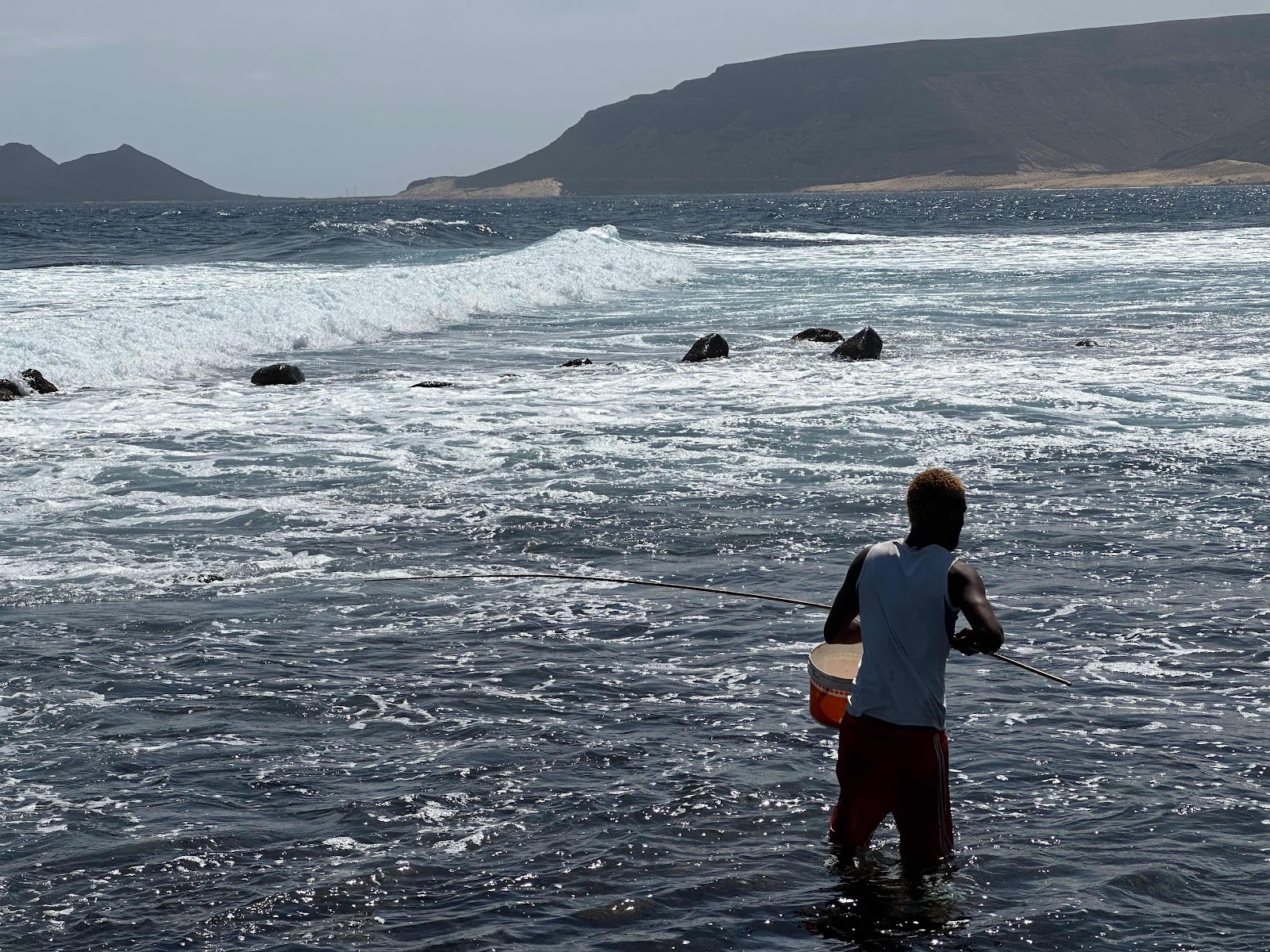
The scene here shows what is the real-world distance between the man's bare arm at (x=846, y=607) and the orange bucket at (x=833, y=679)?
0.55ft

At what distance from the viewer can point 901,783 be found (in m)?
4.27

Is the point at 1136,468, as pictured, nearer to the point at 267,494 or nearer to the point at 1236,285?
the point at 267,494

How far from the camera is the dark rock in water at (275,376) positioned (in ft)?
54.6

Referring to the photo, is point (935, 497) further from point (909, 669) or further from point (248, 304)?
point (248, 304)

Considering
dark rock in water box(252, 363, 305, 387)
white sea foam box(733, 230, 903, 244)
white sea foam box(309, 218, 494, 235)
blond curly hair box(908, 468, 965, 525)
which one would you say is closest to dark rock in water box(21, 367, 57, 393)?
dark rock in water box(252, 363, 305, 387)

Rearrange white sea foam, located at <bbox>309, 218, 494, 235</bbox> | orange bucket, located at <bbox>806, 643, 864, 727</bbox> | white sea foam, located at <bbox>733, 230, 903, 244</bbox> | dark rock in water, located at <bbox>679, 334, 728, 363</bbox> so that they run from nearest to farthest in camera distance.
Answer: orange bucket, located at <bbox>806, 643, 864, 727</bbox> → dark rock in water, located at <bbox>679, 334, 728, 363</bbox> → white sea foam, located at <bbox>309, 218, 494, 235</bbox> → white sea foam, located at <bbox>733, 230, 903, 244</bbox>

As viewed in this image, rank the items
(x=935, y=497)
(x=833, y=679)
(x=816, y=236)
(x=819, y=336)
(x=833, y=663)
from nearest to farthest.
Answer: (x=935, y=497), (x=833, y=679), (x=833, y=663), (x=819, y=336), (x=816, y=236)

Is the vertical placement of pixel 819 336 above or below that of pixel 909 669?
above

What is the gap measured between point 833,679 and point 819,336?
16264 millimetres

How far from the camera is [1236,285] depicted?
2975 cm

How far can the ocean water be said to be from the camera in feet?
14.4

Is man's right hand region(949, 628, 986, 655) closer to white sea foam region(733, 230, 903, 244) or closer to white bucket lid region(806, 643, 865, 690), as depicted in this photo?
white bucket lid region(806, 643, 865, 690)

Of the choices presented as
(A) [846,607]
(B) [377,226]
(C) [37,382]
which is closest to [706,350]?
(C) [37,382]

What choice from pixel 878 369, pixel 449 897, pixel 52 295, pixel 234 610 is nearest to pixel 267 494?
pixel 234 610
